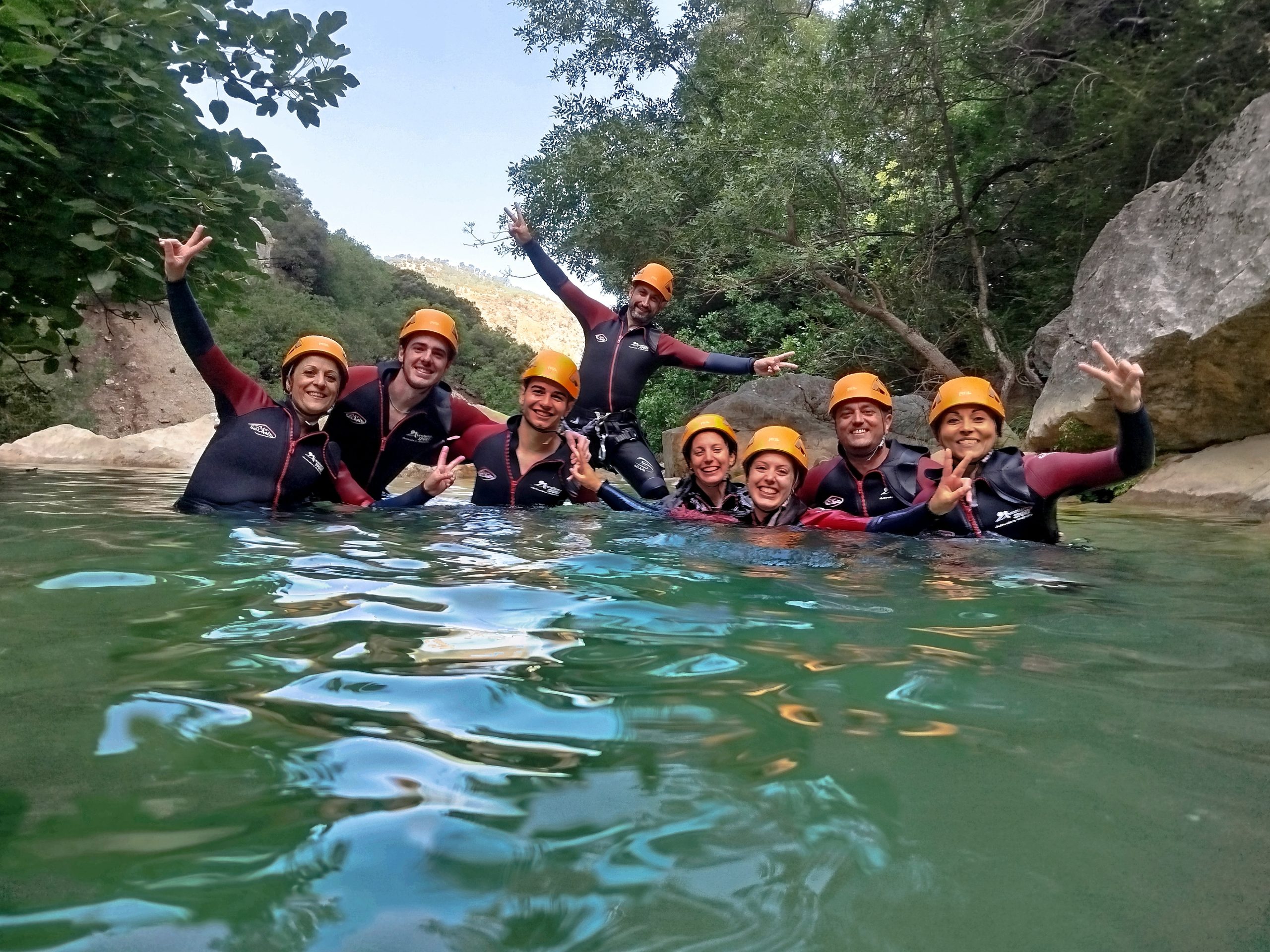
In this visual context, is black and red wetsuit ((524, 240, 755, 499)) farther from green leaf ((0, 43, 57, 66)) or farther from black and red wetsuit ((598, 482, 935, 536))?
green leaf ((0, 43, 57, 66))

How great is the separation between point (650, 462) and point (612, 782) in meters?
6.16

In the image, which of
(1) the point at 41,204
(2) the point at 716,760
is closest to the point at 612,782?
(2) the point at 716,760

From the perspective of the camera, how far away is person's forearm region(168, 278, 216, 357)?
4.88 meters

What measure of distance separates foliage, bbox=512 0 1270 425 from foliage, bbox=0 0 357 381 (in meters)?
8.33

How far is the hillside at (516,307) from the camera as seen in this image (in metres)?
77.5

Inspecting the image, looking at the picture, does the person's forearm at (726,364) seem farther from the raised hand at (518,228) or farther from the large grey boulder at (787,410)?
the large grey boulder at (787,410)

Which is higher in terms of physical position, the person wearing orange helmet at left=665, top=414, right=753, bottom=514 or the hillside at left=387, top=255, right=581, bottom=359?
the hillside at left=387, top=255, right=581, bottom=359

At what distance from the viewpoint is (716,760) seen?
5.31 ft

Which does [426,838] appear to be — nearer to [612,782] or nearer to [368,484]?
[612,782]

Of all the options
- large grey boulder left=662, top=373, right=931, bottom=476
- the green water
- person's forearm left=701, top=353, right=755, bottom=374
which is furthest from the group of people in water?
large grey boulder left=662, top=373, right=931, bottom=476

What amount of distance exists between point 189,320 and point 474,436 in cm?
224

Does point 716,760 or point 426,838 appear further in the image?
point 716,760

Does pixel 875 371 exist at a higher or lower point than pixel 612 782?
higher

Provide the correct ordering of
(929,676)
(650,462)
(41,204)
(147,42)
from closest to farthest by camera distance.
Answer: (929,676) → (147,42) → (41,204) → (650,462)
